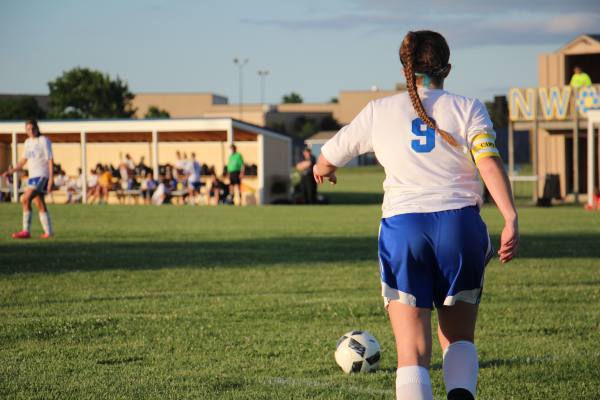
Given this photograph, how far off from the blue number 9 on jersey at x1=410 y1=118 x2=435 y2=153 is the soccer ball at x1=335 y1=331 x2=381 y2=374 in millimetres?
2714

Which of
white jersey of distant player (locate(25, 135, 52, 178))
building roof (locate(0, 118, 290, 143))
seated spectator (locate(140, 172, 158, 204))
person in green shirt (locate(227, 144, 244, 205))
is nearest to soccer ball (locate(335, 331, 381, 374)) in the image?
white jersey of distant player (locate(25, 135, 52, 178))

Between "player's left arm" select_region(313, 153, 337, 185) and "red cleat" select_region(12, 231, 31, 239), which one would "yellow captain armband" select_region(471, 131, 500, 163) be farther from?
"red cleat" select_region(12, 231, 31, 239)

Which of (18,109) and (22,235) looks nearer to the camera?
(22,235)

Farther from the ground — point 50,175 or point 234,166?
point 234,166

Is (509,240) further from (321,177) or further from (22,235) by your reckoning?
(22,235)

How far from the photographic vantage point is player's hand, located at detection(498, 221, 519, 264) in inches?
184

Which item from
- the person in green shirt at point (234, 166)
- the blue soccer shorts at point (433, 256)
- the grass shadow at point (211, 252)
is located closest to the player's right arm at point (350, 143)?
the blue soccer shorts at point (433, 256)

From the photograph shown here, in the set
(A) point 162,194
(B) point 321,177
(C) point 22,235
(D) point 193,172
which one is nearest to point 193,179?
(D) point 193,172

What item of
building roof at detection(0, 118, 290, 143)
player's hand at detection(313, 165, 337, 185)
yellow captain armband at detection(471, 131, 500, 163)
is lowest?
player's hand at detection(313, 165, 337, 185)

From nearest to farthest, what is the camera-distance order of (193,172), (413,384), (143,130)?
(413,384) < (193,172) < (143,130)

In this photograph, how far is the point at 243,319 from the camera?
31.2 ft

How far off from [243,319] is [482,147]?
17.1 feet

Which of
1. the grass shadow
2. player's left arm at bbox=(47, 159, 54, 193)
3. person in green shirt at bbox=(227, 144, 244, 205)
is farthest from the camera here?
person in green shirt at bbox=(227, 144, 244, 205)

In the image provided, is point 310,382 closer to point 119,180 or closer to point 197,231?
point 197,231
